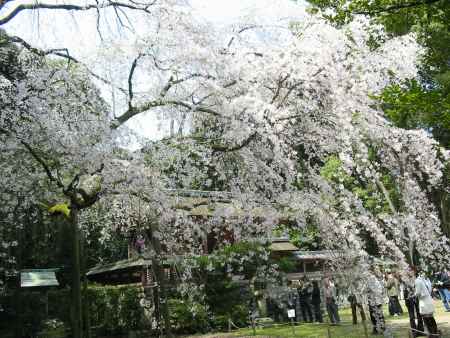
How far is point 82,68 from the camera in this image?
7.95 metres

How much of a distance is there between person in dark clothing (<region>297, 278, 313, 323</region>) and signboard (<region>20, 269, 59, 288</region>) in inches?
304

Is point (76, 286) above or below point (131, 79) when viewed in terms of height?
below

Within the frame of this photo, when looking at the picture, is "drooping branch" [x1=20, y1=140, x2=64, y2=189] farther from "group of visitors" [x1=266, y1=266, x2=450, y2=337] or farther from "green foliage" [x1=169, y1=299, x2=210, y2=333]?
"green foliage" [x1=169, y1=299, x2=210, y2=333]

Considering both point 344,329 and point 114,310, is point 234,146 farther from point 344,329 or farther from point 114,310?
point 114,310

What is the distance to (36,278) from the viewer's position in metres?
13.0

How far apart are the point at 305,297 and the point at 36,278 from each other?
27.6 feet

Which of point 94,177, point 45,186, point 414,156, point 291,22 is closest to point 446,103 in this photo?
point 414,156

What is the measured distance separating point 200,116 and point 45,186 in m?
3.14

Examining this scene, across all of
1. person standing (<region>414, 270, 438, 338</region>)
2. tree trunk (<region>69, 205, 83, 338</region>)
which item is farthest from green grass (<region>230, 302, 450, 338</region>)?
tree trunk (<region>69, 205, 83, 338</region>)

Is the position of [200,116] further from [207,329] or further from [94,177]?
[207,329]

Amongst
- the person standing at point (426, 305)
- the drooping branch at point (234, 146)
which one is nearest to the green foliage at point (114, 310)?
the drooping branch at point (234, 146)

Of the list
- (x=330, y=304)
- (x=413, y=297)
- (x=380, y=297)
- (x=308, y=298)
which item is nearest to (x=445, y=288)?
(x=330, y=304)

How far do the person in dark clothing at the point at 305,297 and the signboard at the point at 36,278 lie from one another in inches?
304

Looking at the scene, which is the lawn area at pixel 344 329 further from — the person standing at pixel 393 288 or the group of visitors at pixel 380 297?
the person standing at pixel 393 288
